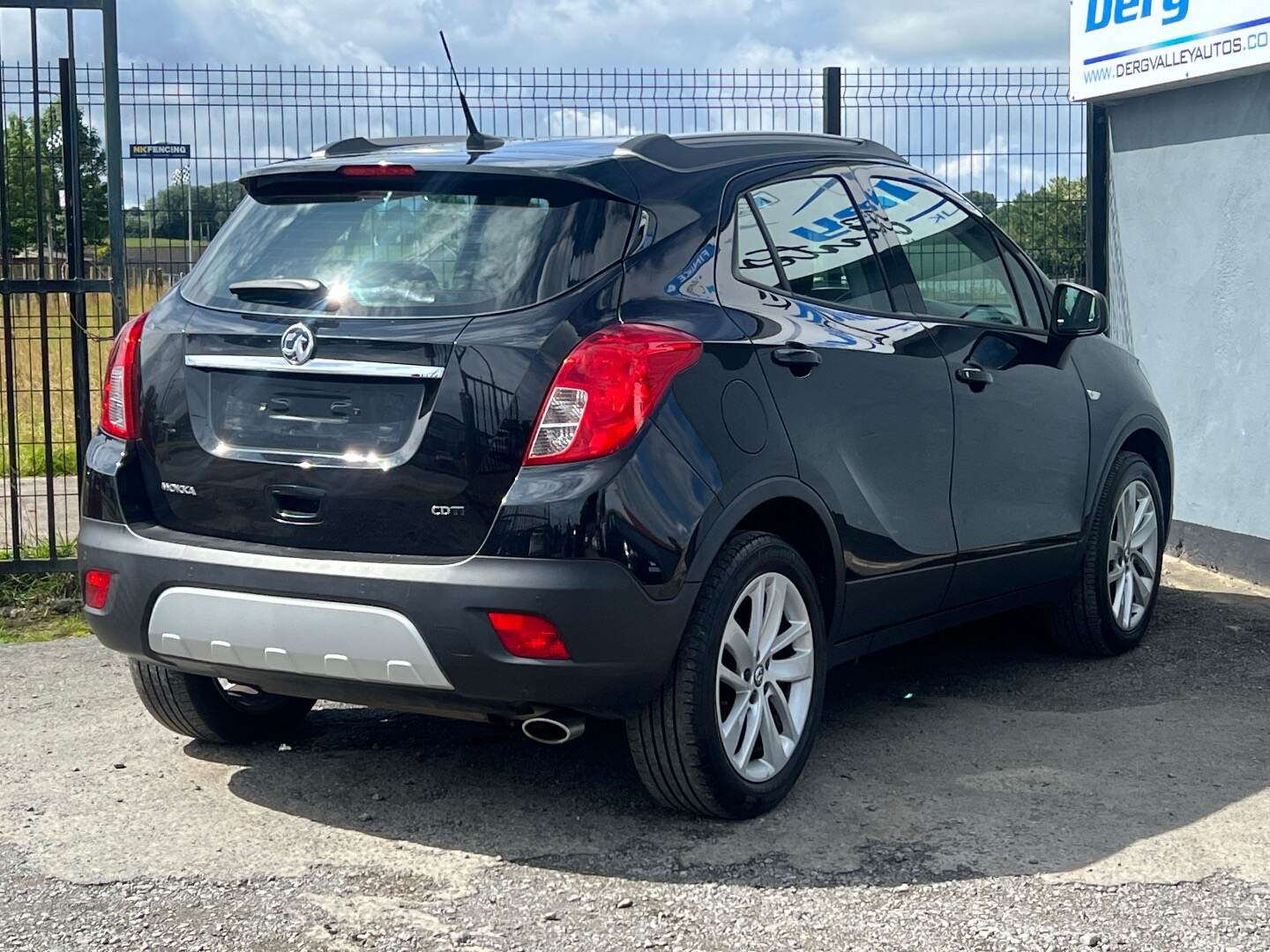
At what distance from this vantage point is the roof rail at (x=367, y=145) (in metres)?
Answer: 4.68

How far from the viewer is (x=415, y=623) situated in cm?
390

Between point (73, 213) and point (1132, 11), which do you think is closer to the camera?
point (73, 213)

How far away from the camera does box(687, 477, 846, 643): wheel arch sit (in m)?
4.12

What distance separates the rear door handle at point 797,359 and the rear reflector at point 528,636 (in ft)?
3.37

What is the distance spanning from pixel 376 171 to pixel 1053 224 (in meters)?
5.95

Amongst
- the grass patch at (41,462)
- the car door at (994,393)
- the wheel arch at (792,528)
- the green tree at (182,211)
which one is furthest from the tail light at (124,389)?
the grass patch at (41,462)

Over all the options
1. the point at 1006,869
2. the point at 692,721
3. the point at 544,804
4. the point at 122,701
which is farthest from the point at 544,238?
the point at 122,701

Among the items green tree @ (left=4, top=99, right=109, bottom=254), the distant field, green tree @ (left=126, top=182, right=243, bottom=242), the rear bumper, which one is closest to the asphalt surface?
the rear bumper

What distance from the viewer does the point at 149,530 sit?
430 centimetres

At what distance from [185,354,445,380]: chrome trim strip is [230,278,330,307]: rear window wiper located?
0.19 metres

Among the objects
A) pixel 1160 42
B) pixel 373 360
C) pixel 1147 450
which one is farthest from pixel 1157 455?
pixel 373 360

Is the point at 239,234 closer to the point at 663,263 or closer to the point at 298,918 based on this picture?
the point at 663,263

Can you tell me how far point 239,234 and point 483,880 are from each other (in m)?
1.90

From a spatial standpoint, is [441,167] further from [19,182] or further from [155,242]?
[155,242]
